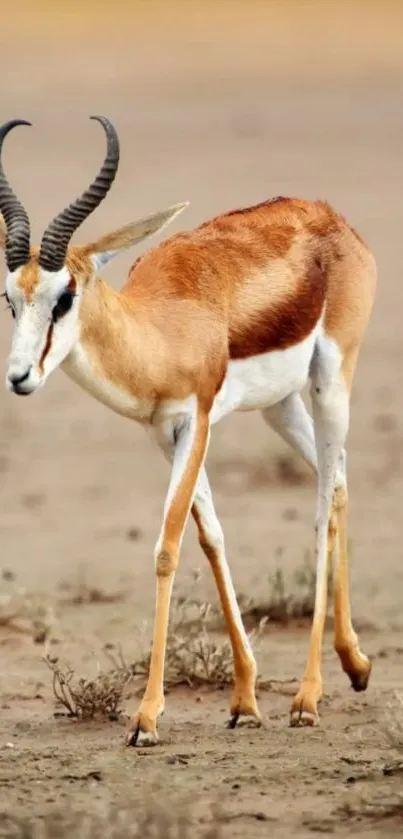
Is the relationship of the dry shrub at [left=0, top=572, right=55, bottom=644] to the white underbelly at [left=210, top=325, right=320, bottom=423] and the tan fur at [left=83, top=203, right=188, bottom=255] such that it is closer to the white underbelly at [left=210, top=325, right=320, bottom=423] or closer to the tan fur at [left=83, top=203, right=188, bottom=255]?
the white underbelly at [left=210, top=325, right=320, bottom=423]

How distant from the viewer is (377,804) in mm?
5953

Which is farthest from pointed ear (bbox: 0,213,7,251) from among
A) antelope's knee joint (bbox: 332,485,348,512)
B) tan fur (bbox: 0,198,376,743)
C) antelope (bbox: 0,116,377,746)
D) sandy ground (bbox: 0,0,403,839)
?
antelope's knee joint (bbox: 332,485,348,512)

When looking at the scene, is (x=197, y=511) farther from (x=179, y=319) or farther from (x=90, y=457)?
(x=90, y=457)

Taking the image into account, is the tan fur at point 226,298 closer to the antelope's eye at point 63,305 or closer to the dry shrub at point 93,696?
the antelope's eye at point 63,305

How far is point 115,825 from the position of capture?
18.4ft

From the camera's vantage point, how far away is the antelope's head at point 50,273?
6391 mm

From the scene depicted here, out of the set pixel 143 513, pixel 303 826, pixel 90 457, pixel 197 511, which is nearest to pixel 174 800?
pixel 303 826

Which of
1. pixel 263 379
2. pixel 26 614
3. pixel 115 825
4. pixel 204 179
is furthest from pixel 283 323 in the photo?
pixel 204 179

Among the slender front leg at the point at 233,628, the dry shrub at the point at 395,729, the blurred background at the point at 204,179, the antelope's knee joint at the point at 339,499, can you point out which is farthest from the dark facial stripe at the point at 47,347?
the blurred background at the point at 204,179

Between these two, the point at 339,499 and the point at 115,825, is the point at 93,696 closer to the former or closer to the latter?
the point at 339,499

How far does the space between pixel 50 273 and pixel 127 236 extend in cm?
35

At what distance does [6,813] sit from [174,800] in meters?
0.51

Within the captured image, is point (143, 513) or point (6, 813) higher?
point (6, 813)

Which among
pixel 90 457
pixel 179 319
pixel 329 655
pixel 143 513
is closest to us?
pixel 179 319
